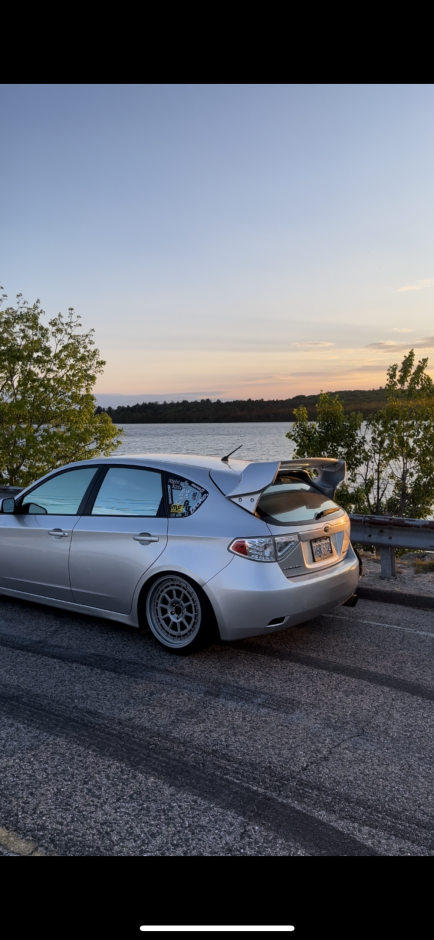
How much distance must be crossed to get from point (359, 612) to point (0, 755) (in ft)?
13.1

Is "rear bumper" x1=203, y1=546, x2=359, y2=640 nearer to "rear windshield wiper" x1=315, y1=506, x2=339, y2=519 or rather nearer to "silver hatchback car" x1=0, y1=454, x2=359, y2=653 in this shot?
"silver hatchback car" x1=0, y1=454, x2=359, y2=653

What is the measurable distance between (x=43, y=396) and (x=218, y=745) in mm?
18152

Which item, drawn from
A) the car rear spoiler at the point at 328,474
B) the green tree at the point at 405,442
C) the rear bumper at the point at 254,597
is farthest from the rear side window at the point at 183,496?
the green tree at the point at 405,442

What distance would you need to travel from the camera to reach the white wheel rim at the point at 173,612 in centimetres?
518

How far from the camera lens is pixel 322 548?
17.7ft

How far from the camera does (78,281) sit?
15.5 m

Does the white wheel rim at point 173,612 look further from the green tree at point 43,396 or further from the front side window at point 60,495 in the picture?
the green tree at point 43,396

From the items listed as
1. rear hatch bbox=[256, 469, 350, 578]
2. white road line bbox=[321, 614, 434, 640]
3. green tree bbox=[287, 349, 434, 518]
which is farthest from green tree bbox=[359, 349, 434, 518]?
rear hatch bbox=[256, 469, 350, 578]

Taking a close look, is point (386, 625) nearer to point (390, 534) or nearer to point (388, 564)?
point (390, 534)

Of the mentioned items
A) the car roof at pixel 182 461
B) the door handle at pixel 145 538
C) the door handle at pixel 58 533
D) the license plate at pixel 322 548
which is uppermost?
the car roof at pixel 182 461

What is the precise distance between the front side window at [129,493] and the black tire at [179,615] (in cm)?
64

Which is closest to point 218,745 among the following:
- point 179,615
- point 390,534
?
point 179,615

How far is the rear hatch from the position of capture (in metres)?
5.07
